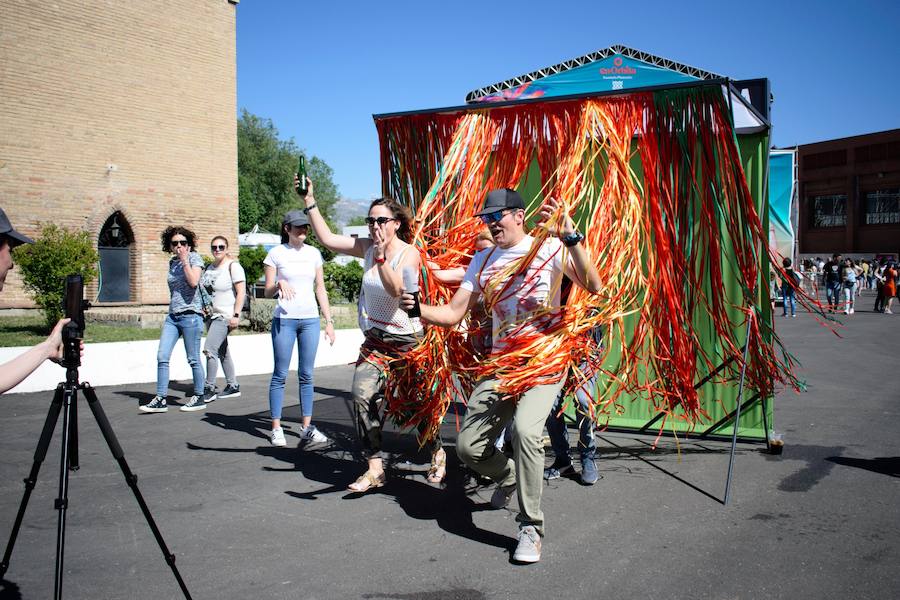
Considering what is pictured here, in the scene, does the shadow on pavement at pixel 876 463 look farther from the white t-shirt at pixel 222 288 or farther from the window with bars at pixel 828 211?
the window with bars at pixel 828 211

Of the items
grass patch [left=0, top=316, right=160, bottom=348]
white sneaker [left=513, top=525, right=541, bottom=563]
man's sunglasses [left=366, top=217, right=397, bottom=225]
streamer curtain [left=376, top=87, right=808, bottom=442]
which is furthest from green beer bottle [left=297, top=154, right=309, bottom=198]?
grass patch [left=0, top=316, right=160, bottom=348]

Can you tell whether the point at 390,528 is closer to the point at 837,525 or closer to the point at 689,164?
the point at 837,525

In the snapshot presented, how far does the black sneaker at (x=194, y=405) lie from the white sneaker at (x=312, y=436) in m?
1.82

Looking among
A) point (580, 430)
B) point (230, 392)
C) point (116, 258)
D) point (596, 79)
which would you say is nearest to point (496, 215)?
point (580, 430)

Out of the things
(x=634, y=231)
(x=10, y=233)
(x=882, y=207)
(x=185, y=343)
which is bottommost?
(x=185, y=343)

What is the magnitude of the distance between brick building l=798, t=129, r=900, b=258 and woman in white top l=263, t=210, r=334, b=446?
52.2 m

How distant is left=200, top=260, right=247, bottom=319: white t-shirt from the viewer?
7.80 metres

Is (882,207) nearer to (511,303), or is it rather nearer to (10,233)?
(511,303)

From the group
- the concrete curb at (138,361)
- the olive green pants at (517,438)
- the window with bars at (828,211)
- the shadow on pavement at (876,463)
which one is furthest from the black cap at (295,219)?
the window with bars at (828,211)

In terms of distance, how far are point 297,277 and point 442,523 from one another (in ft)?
8.74

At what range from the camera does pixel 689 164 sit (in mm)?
5137

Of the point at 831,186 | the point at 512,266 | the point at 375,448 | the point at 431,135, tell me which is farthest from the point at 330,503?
the point at 831,186

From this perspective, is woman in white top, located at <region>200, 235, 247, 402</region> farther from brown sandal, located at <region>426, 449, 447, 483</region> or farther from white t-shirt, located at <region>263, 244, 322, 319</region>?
brown sandal, located at <region>426, 449, 447, 483</region>

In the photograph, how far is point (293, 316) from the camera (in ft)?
19.9
